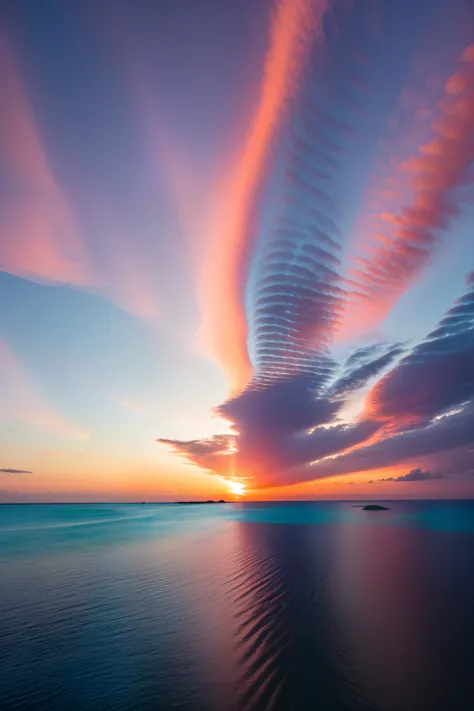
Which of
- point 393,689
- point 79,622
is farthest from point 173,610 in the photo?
point 393,689

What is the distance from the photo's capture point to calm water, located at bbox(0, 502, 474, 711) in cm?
1341

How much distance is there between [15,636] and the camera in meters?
18.8

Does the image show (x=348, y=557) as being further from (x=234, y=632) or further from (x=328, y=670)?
(x=328, y=670)

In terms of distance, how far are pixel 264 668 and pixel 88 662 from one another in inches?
288

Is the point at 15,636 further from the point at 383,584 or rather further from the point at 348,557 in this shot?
the point at 348,557

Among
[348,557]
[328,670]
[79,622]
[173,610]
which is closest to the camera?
[328,670]

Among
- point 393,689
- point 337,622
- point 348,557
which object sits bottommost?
point 393,689

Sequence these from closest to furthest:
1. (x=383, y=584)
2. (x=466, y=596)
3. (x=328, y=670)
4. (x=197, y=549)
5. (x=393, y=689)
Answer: (x=393, y=689)
(x=328, y=670)
(x=466, y=596)
(x=383, y=584)
(x=197, y=549)

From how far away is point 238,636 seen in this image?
1859 cm

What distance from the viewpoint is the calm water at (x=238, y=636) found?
528 inches

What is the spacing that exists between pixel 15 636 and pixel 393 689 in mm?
17321

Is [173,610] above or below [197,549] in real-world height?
below

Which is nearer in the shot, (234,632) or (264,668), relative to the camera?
(264,668)

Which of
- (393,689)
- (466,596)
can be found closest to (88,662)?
(393,689)
